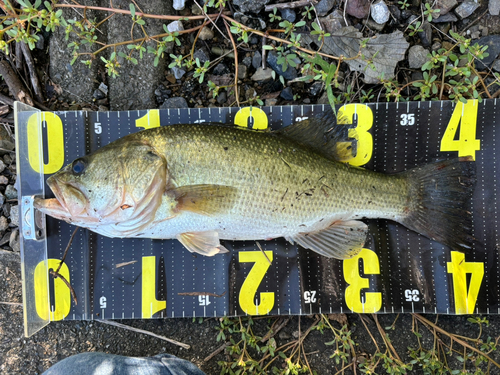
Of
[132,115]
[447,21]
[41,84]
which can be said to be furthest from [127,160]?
[447,21]

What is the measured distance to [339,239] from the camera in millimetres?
2352

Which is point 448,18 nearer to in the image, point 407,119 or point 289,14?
point 407,119

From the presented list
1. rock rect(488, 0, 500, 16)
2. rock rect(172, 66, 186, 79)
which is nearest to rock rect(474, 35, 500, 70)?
rock rect(488, 0, 500, 16)

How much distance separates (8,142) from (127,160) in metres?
1.41

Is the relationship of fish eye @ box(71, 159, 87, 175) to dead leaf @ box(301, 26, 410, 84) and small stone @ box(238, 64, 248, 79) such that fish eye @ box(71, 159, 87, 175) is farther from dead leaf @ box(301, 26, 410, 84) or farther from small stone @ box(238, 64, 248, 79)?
dead leaf @ box(301, 26, 410, 84)

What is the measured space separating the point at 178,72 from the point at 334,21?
4.44 feet

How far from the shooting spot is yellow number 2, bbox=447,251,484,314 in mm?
2484

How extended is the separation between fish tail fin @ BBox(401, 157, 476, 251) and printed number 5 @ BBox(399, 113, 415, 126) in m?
0.40

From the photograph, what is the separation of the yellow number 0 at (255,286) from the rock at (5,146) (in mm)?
2122

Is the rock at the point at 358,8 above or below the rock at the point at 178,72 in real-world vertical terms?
above

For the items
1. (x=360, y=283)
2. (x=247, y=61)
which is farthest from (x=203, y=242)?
(x=247, y=61)

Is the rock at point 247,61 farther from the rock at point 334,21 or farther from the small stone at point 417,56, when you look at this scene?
the small stone at point 417,56

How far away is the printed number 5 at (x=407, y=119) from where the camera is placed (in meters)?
2.54

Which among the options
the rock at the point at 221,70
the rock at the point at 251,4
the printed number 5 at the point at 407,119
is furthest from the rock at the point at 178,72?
the printed number 5 at the point at 407,119
